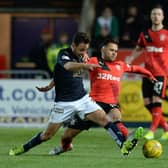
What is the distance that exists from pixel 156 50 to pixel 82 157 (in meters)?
4.40

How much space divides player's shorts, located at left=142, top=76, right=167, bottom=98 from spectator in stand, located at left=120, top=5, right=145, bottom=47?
6.69 meters

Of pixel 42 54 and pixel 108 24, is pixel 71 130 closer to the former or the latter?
pixel 42 54

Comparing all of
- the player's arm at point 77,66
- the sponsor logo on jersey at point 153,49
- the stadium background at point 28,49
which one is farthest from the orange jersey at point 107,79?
the stadium background at point 28,49

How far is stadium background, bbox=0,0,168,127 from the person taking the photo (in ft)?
68.3

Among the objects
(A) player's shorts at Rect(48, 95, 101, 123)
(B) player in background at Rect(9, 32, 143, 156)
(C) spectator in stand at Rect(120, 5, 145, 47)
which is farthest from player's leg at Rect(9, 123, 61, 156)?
(C) spectator in stand at Rect(120, 5, 145, 47)

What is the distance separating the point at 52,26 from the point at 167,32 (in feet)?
35.1

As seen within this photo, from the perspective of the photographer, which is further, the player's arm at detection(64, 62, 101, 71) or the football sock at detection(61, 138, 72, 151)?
the football sock at detection(61, 138, 72, 151)

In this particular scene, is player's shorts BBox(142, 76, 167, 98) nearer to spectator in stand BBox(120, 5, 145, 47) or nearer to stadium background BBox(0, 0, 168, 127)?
stadium background BBox(0, 0, 168, 127)

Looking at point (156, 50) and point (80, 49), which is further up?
point (80, 49)

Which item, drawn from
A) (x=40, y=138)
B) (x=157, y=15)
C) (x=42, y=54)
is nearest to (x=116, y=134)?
(x=40, y=138)

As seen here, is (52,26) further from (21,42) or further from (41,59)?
(41,59)

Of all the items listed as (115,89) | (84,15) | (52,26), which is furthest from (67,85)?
(52,26)

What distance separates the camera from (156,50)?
56.4ft

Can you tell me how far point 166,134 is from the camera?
56.2 feet
